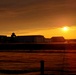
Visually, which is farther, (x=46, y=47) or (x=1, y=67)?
(x=1, y=67)

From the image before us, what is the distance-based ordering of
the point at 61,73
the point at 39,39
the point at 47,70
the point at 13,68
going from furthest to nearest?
the point at 39,39 < the point at 13,68 < the point at 47,70 < the point at 61,73

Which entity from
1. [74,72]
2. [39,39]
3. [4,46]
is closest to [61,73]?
[74,72]

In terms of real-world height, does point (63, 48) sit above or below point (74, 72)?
above

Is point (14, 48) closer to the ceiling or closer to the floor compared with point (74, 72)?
closer to the ceiling

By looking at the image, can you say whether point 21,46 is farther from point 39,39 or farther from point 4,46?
point 39,39

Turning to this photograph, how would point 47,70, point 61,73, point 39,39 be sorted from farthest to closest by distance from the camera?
point 39,39, point 47,70, point 61,73

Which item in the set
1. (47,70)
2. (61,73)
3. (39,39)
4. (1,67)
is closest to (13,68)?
(1,67)

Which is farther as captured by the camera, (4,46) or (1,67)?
(1,67)

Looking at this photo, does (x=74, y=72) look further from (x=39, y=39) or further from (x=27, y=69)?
(x=39, y=39)

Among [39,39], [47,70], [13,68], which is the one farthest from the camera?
[39,39]

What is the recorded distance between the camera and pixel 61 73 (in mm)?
21672

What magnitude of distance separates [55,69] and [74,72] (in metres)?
2.07

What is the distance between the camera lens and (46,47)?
2255 cm

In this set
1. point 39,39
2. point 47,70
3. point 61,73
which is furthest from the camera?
point 39,39
